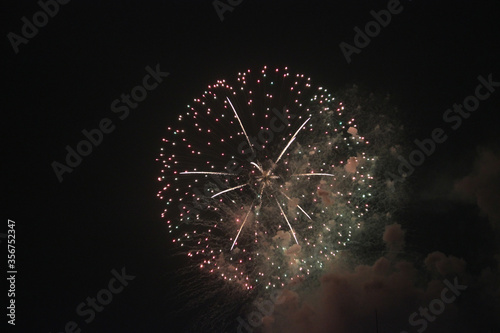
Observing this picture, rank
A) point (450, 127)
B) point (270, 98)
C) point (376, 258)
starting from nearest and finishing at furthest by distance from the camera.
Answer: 1. point (270, 98)
2. point (376, 258)
3. point (450, 127)

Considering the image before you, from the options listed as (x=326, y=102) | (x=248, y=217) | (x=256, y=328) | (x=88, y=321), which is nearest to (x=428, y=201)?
(x=326, y=102)

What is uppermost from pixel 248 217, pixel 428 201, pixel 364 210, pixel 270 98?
pixel 270 98

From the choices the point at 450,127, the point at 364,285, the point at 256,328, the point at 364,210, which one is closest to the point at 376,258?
the point at 364,285

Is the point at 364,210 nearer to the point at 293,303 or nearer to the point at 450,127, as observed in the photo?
the point at 293,303

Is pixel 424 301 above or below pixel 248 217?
below

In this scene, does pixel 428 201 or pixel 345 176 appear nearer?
pixel 345 176

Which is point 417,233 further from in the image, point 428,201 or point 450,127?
point 450,127

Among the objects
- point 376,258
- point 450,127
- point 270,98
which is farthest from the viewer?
point 450,127
